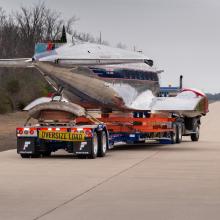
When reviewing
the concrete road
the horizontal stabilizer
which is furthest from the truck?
the horizontal stabilizer

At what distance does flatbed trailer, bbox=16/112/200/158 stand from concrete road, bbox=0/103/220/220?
1.40 feet

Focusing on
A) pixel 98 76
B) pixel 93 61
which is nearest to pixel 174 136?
pixel 98 76

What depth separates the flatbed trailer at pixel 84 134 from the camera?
22.5 metres

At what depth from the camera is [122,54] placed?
26.1 meters

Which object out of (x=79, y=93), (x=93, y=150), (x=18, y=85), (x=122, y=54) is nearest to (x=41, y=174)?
(x=93, y=150)

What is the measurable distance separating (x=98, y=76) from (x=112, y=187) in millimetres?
10679

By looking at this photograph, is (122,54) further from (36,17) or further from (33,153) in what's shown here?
(36,17)

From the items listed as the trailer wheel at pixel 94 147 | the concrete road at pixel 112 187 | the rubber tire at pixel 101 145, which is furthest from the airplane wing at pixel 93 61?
the concrete road at pixel 112 187

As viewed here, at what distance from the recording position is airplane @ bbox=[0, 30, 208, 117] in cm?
2372

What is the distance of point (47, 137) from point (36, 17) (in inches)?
2332

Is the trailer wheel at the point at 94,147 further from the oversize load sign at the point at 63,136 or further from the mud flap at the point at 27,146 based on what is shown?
the mud flap at the point at 27,146

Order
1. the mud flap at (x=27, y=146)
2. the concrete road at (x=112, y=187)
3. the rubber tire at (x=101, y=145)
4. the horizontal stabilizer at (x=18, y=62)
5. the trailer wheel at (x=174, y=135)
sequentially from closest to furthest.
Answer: the concrete road at (x=112, y=187), the mud flap at (x=27, y=146), the rubber tire at (x=101, y=145), the horizontal stabilizer at (x=18, y=62), the trailer wheel at (x=174, y=135)

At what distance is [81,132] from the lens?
22.5 metres

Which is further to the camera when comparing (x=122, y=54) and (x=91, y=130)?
(x=122, y=54)
